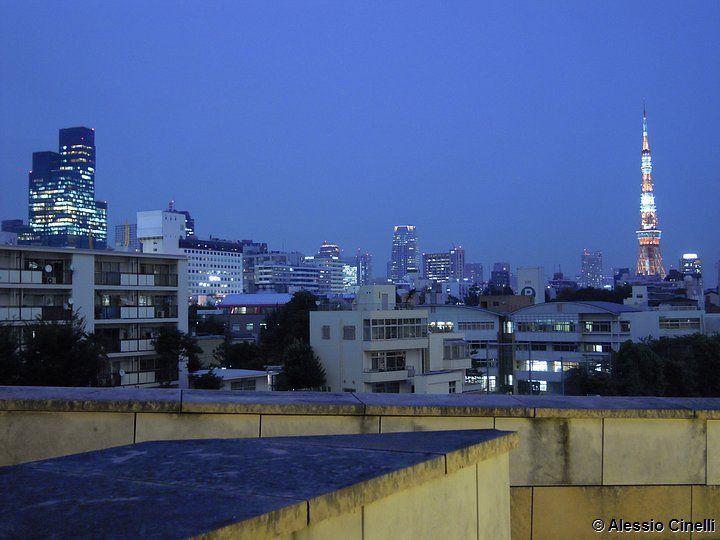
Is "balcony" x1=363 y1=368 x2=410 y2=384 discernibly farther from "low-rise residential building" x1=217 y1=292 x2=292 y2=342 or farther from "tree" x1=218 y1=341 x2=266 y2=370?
"low-rise residential building" x1=217 y1=292 x2=292 y2=342

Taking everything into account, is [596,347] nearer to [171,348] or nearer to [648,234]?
[171,348]

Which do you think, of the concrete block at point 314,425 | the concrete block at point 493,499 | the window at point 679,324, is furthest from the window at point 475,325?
the concrete block at point 493,499

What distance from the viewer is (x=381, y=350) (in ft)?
108

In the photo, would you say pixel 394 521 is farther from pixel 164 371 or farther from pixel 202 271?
pixel 202 271

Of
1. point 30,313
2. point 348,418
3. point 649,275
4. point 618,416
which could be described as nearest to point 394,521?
point 348,418

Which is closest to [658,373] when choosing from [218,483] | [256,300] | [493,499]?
[493,499]

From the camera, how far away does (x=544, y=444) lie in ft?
14.6

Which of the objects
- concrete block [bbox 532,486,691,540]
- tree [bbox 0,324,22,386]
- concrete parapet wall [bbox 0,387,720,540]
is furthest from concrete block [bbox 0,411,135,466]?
tree [bbox 0,324,22,386]

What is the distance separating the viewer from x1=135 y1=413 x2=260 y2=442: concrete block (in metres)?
4.51

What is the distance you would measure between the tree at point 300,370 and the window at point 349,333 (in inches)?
77.5

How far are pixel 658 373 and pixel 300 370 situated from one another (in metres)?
16.1

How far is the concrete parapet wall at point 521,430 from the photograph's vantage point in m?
4.43

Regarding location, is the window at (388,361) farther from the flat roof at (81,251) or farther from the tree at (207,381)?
the flat roof at (81,251)

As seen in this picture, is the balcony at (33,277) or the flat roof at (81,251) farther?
the flat roof at (81,251)
